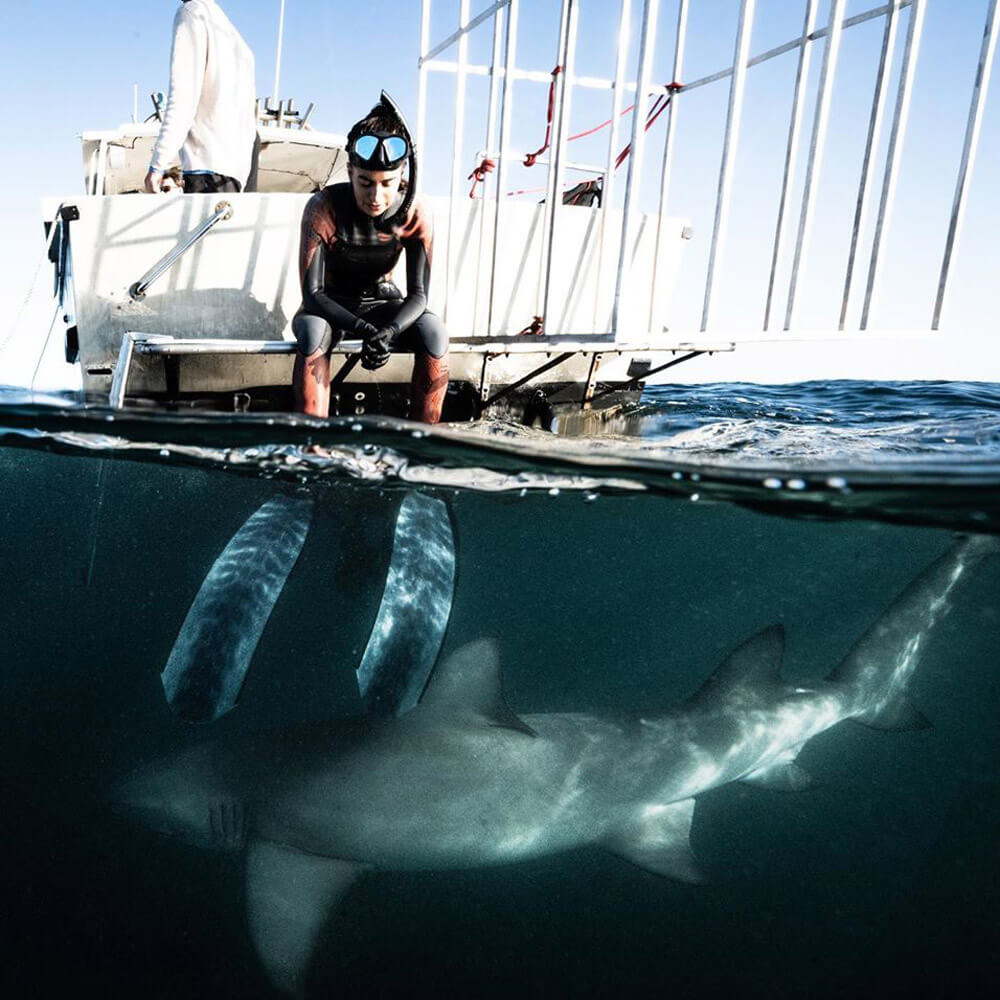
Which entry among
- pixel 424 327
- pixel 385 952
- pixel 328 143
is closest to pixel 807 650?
pixel 385 952

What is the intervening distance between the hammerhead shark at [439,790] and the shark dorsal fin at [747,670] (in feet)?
0.15

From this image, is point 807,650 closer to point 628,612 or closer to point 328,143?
point 628,612

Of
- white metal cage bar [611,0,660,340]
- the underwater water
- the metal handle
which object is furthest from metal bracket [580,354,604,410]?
the metal handle

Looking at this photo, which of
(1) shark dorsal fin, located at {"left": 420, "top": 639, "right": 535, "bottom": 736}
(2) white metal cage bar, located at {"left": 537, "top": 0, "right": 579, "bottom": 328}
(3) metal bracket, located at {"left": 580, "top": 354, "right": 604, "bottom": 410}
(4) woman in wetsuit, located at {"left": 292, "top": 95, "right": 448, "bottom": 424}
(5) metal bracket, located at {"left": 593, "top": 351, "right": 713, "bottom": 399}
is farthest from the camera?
(3) metal bracket, located at {"left": 580, "top": 354, "right": 604, "bottom": 410}

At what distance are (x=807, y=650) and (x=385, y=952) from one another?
12.4m

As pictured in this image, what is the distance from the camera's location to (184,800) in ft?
15.4

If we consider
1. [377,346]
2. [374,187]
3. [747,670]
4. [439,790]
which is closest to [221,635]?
[439,790]

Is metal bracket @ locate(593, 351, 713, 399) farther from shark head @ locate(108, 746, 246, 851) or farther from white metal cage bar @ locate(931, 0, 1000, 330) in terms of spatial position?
shark head @ locate(108, 746, 246, 851)

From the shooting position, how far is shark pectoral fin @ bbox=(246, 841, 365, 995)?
419cm

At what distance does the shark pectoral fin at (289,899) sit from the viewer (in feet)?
13.7

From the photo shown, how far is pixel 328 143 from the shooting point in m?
10.6

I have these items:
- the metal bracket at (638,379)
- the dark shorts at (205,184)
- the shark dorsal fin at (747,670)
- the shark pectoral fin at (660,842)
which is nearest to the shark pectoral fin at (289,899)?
the shark pectoral fin at (660,842)

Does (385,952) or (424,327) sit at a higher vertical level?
(424,327)

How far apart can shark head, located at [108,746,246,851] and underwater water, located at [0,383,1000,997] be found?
0.16 metres
